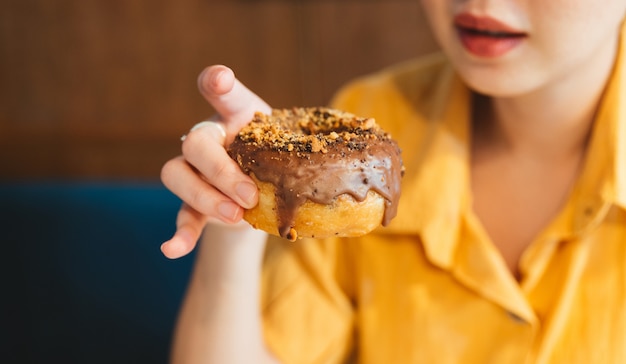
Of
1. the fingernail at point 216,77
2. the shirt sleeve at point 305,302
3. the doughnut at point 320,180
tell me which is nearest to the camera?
the doughnut at point 320,180

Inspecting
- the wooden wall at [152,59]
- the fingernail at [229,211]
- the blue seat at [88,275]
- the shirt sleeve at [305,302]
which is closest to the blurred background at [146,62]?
the wooden wall at [152,59]

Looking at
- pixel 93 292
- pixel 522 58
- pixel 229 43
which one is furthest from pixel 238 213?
pixel 229 43

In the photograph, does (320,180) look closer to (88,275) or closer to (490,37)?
(490,37)

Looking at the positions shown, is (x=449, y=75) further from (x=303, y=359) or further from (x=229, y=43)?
(x=229, y=43)

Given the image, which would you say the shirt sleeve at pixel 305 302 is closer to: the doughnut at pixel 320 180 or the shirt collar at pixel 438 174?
the shirt collar at pixel 438 174

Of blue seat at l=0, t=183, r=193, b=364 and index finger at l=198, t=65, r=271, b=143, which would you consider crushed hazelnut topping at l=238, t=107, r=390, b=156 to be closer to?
index finger at l=198, t=65, r=271, b=143

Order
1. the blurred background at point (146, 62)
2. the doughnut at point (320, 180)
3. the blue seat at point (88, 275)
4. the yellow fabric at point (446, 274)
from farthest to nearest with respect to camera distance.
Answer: the blurred background at point (146, 62) → the blue seat at point (88, 275) → the yellow fabric at point (446, 274) → the doughnut at point (320, 180)
